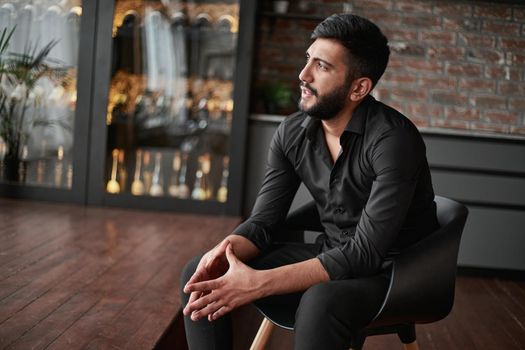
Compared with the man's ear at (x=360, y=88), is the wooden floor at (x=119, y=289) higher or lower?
lower

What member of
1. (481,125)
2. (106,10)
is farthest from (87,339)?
(481,125)

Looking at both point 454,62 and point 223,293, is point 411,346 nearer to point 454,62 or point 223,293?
point 223,293

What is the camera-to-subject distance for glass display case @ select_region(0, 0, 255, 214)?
14.5 ft

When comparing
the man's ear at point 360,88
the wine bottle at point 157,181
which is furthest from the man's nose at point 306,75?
the wine bottle at point 157,181

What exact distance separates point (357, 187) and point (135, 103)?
10.00 feet

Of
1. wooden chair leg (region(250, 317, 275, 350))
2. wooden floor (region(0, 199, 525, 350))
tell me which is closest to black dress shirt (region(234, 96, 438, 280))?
wooden chair leg (region(250, 317, 275, 350))

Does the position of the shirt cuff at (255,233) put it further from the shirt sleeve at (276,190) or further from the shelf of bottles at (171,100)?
the shelf of bottles at (171,100)

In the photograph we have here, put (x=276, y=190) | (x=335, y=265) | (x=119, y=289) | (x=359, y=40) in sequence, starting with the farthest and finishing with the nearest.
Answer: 1. (x=119, y=289)
2. (x=276, y=190)
3. (x=359, y=40)
4. (x=335, y=265)

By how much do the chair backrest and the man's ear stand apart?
1.43 feet

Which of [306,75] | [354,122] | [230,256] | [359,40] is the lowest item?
[230,256]

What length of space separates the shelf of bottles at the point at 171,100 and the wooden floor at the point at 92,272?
36cm

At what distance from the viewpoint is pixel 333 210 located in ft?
6.51

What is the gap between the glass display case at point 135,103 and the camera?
14.5 ft

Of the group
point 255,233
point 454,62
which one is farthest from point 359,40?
point 454,62
